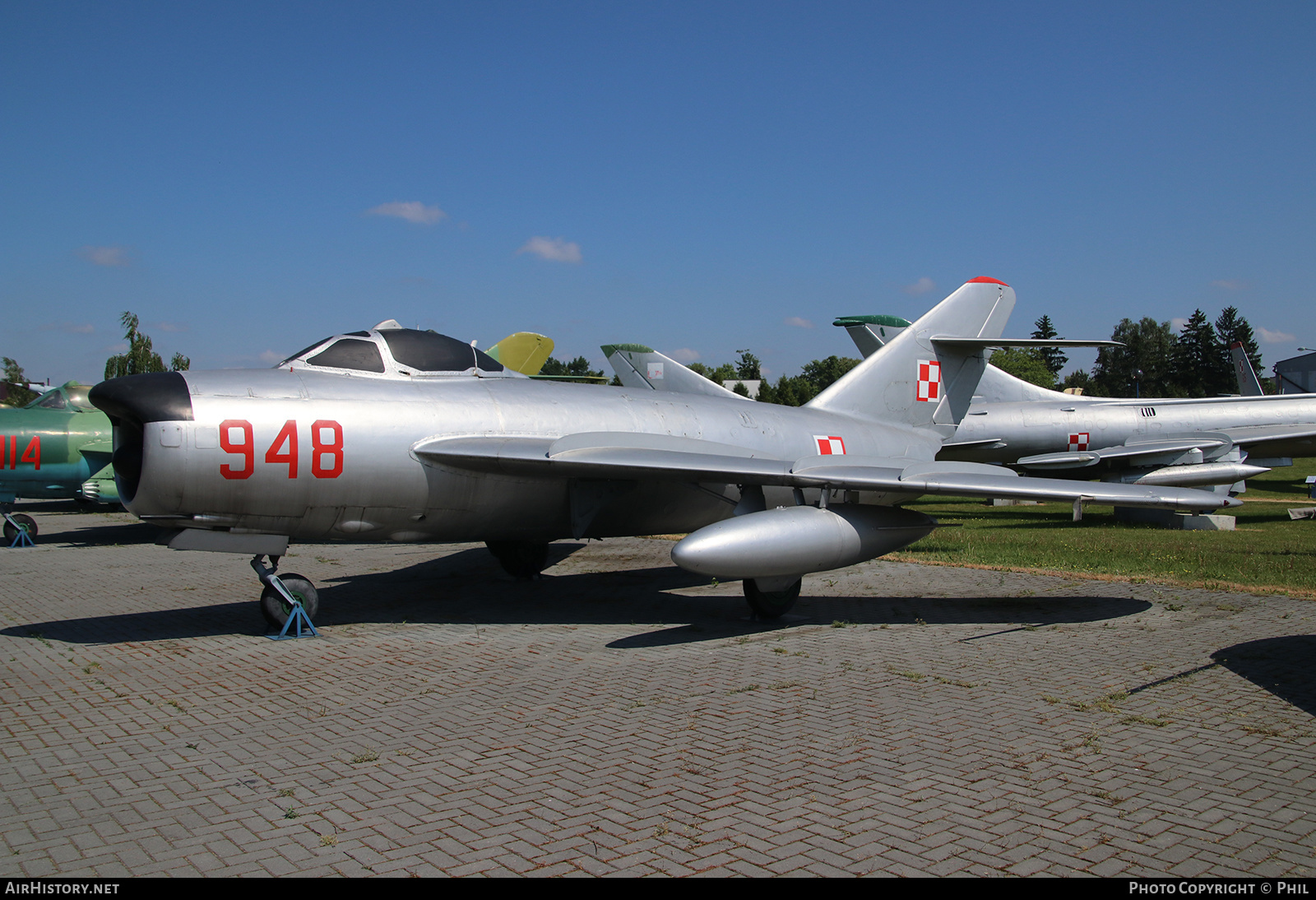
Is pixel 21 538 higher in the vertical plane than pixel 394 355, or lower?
lower

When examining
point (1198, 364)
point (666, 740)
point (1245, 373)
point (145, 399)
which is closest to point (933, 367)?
point (666, 740)

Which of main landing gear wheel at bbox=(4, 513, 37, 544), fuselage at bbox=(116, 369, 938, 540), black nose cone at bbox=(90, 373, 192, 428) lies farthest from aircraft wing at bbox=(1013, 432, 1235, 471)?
main landing gear wheel at bbox=(4, 513, 37, 544)

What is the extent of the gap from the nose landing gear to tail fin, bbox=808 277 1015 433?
294 inches

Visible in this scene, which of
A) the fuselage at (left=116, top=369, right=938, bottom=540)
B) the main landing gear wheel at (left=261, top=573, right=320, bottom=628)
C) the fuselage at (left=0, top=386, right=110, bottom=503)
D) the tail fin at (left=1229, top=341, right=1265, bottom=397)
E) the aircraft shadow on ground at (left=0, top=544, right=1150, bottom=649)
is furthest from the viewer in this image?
the tail fin at (left=1229, top=341, right=1265, bottom=397)

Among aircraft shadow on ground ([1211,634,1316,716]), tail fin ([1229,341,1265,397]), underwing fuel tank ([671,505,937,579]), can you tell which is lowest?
aircraft shadow on ground ([1211,634,1316,716])

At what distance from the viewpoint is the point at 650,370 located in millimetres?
22984

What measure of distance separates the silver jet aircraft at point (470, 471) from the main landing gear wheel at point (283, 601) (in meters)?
0.02

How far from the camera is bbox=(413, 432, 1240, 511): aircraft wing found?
791 centimetres

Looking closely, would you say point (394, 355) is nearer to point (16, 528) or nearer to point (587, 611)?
point (587, 611)

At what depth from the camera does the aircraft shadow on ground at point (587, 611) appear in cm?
870

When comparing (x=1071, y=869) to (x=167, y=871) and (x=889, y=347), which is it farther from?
(x=889, y=347)

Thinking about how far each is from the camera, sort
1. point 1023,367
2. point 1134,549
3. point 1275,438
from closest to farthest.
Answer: point 1134,549
point 1275,438
point 1023,367

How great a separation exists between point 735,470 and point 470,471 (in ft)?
8.86

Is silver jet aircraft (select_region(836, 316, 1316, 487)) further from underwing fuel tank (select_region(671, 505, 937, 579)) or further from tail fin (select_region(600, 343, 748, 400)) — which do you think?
underwing fuel tank (select_region(671, 505, 937, 579))
